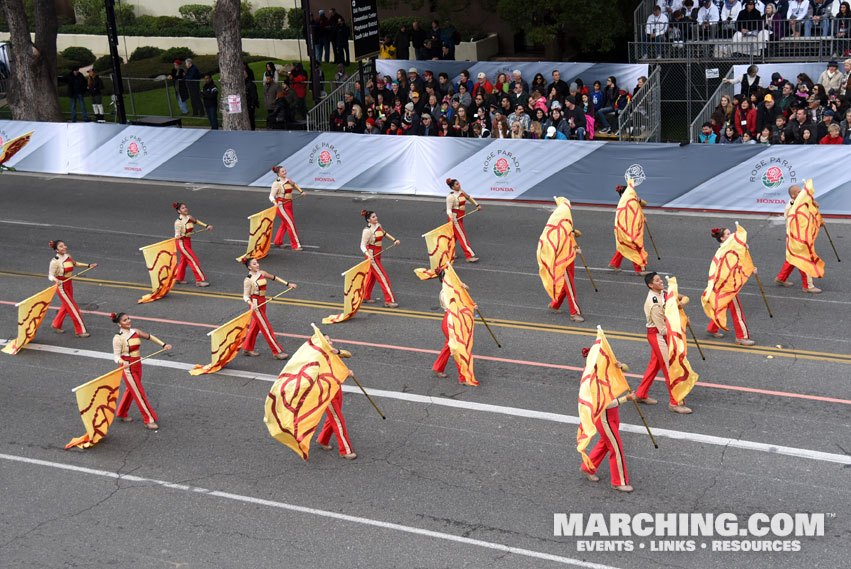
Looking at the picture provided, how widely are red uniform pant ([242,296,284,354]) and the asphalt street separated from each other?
0.25m

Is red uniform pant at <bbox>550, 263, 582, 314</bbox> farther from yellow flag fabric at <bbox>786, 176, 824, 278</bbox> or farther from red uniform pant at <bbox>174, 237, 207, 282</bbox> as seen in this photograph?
red uniform pant at <bbox>174, 237, 207, 282</bbox>

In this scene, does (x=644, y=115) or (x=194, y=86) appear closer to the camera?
(x=644, y=115)

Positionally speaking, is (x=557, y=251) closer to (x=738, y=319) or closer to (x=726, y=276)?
(x=726, y=276)

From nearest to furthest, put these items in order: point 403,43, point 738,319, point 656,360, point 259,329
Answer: point 656,360 < point 738,319 < point 259,329 < point 403,43

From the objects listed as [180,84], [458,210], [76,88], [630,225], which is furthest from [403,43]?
[630,225]

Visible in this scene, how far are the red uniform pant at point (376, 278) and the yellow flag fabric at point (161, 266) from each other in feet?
12.5

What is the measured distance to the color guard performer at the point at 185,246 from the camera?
18.5m

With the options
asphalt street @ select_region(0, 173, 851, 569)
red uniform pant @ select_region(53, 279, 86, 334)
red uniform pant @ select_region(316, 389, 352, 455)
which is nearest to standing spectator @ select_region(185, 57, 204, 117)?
asphalt street @ select_region(0, 173, 851, 569)

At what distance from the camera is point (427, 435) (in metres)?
12.8

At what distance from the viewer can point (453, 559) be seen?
10117 millimetres

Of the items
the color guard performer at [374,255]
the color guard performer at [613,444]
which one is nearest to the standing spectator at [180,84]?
the color guard performer at [374,255]

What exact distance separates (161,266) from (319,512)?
8.40 meters

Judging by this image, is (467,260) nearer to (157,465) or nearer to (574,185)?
(574,185)

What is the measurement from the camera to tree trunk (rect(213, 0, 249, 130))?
2834 centimetres
